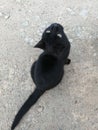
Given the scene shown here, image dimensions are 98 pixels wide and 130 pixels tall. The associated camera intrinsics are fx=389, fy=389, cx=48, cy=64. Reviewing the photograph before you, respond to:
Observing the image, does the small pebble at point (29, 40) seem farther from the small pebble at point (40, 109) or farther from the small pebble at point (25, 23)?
the small pebble at point (40, 109)

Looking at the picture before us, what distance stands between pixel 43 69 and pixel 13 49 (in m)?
0.66

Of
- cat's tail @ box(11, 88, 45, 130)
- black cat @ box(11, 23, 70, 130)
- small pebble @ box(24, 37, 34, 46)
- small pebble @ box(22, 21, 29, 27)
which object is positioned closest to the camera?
black cat @ box(11, 23, 70, 130)

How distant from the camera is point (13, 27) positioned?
3.84 meters

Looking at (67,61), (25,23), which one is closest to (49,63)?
(67,61)

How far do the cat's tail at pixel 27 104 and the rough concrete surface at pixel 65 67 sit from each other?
5cm

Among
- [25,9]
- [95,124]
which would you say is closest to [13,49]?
[25,9]

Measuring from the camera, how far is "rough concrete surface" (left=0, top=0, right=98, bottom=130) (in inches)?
130

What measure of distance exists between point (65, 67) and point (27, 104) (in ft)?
1.69

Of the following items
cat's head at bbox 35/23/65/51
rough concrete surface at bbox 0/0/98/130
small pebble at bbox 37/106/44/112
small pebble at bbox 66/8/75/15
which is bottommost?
small pebble at bbox 37/106/44/112

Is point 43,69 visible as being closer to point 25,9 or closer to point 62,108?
point 62,108

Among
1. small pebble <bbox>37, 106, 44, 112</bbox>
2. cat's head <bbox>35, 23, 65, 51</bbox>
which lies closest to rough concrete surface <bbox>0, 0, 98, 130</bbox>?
small pebble <bbox>37, 106, 44, 112</bbox>

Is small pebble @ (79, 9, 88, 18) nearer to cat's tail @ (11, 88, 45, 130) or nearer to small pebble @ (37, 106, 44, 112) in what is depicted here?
cat's tail @ (11, 88, 45, 130)

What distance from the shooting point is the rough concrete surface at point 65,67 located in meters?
3.30

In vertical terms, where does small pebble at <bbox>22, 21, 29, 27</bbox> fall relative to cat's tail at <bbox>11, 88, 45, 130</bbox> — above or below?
above
